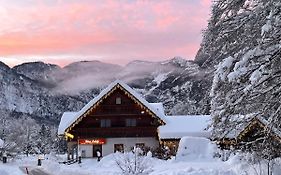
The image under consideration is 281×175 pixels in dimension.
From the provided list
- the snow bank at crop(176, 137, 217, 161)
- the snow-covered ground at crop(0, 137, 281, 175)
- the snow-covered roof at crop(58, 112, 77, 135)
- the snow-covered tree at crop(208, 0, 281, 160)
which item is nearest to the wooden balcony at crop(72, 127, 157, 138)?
the snow-covered roof at crop(58, 112, 77, 135)

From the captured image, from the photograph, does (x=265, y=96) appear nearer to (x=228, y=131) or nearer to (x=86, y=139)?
(x=228, y=131)

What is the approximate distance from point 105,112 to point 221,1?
43215 mm

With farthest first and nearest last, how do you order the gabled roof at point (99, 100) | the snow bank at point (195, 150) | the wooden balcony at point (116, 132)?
the wooden balcony at point (116, 132), the gabled roof at point (99, 100), the snow bank at point (195, 150)

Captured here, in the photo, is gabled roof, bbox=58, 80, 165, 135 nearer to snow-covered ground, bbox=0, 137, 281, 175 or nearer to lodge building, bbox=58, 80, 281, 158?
lodge building, bbox=58, 80, 281, 158

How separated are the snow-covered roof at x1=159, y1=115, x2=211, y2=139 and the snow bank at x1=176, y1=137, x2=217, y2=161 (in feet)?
41.6

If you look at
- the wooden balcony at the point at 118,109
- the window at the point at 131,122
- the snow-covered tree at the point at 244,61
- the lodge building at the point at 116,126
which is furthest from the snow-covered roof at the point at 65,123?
the snow-covered tree at the point at 244,61

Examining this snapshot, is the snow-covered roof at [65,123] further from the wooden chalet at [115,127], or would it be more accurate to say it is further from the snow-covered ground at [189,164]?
the snow-covered ground at [189,164]

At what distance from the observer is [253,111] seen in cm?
1285

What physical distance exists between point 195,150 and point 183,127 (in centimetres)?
1604

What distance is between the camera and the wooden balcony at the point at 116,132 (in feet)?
183

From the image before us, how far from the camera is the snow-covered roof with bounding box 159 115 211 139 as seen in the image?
50.3m

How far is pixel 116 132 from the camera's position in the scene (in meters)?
56.2

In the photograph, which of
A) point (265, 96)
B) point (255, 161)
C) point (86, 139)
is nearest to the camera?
point (265, 96)

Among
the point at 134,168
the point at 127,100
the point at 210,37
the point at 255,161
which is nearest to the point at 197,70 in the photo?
the point at 210,37
